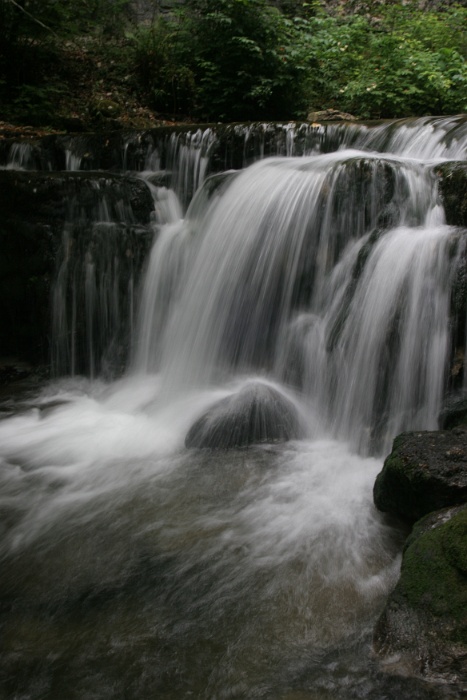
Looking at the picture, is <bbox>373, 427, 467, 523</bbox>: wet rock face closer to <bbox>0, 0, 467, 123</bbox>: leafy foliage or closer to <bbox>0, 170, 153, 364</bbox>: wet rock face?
<bbox>0, 170, 153, 364</bbox>: wet rock face

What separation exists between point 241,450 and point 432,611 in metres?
2.22

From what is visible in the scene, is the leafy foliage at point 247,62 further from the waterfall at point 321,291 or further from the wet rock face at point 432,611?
the wet rock face at point 432,611

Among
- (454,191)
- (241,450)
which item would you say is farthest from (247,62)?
(241,450)

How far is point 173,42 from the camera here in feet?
37.1

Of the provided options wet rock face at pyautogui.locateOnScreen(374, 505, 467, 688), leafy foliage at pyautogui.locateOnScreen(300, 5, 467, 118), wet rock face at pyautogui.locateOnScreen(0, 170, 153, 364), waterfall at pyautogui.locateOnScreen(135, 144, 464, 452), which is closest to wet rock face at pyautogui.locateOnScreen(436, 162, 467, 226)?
waterfall at pyautogui.locateOnScreen(135, 144, 464, 452)

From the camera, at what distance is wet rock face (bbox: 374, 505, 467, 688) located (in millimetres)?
2258

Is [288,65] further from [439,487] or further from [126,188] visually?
[439,487]

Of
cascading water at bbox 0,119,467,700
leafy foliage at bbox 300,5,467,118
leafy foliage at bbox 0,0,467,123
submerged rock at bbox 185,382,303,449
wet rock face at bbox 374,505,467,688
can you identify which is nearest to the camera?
wet rock face at bbox 374,505,467,688

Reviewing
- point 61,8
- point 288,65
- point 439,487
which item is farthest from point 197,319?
point 61,8

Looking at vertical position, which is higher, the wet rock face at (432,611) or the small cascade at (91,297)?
the small cascade at (91,297)

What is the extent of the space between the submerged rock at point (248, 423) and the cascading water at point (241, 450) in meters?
0.05

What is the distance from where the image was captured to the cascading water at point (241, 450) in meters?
2.51

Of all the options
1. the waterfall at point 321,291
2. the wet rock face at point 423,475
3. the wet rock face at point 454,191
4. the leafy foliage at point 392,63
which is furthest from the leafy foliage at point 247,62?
the wet rock face at point 423,475

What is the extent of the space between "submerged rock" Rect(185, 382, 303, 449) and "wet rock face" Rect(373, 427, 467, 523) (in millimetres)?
1220
